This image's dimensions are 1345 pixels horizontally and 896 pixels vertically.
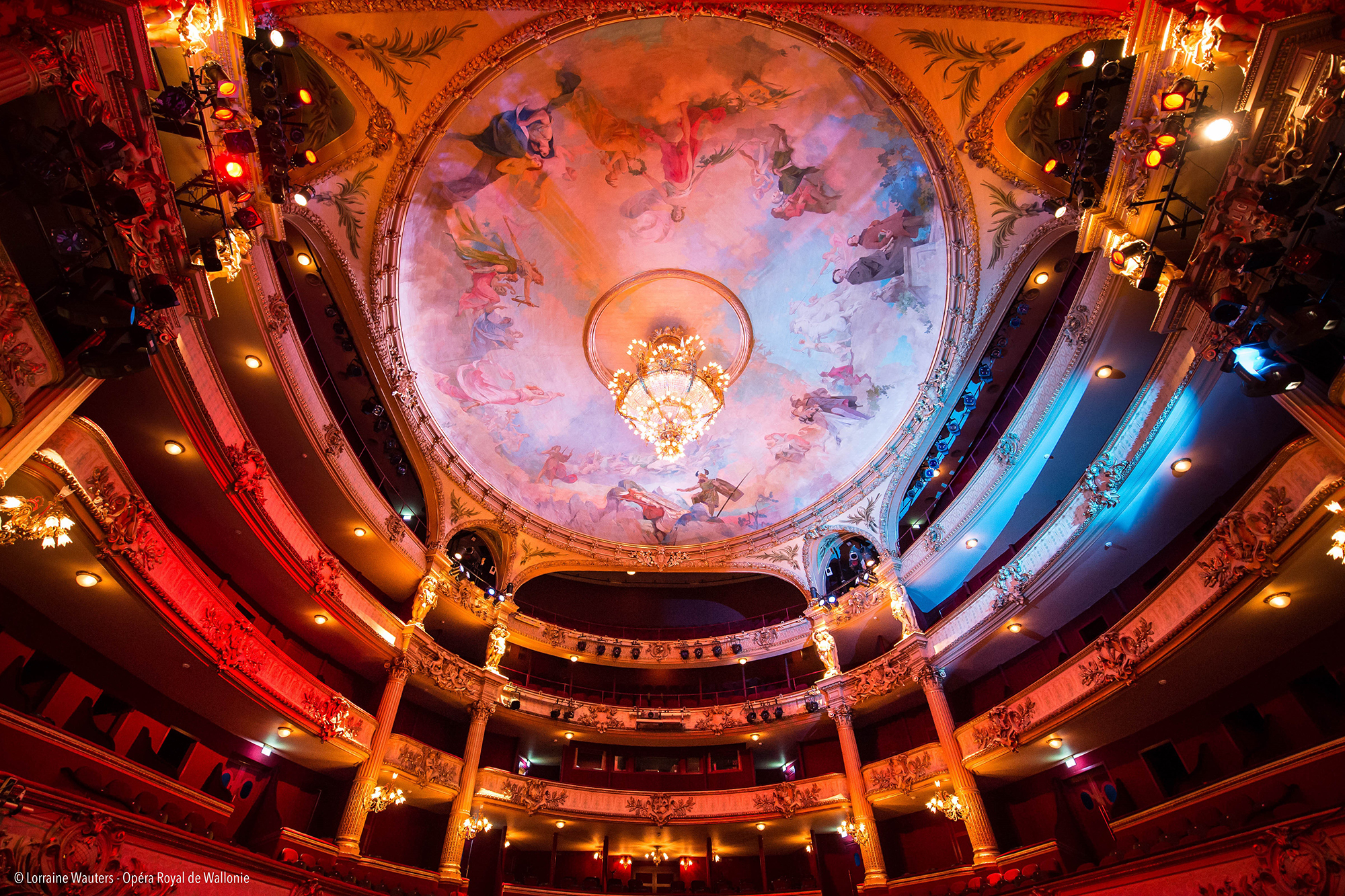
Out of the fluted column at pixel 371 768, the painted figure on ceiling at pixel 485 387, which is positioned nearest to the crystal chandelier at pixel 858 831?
the fluted column at pixel 371 768

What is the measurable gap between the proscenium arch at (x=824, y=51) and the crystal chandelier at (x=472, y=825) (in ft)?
39.5

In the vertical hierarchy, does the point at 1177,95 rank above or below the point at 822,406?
below

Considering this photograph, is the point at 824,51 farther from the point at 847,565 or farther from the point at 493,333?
the point at 847,565

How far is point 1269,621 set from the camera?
9945mm

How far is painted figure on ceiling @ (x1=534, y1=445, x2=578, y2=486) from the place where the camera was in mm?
22156

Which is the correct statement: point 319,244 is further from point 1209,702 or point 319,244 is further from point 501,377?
point 1209,702

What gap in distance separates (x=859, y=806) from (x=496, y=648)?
10.8 m

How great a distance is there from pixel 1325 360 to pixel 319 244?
703 inches

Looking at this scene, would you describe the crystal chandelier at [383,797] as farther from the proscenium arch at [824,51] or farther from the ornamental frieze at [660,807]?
the proscenium arch at [824,51]

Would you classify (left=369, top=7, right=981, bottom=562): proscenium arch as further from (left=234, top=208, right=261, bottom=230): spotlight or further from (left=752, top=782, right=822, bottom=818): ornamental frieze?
(left=752, top=782, right=822, bottom=818): ornamental frieze

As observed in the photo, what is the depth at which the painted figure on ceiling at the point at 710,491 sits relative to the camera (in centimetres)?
2308

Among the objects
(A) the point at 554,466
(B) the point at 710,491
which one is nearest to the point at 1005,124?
(B) the point at 710,491

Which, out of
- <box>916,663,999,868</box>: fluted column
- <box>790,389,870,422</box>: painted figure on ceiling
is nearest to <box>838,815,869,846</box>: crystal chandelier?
<box>916,663,999,868</box>: fluted column

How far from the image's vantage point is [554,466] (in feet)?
73.3
